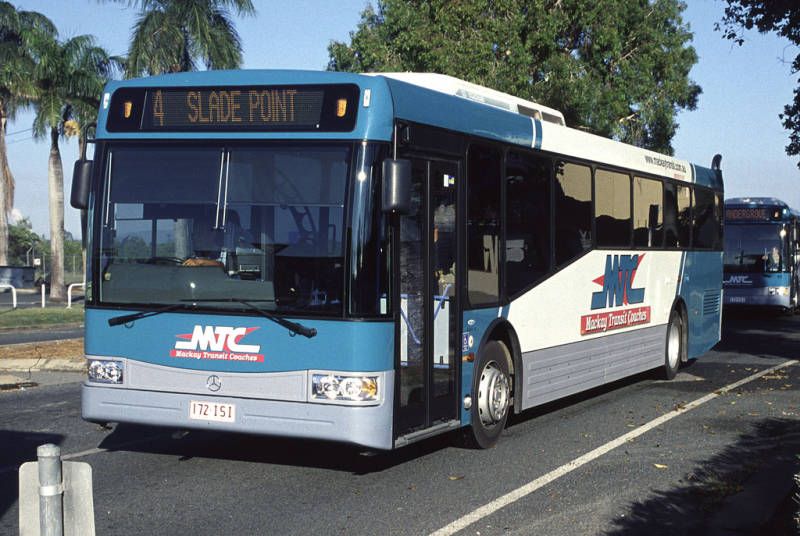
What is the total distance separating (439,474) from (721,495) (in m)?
2.19

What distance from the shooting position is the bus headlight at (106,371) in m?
8.75

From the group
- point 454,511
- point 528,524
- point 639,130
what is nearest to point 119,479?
point 454,511

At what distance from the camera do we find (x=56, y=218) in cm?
4356

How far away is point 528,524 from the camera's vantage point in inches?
292

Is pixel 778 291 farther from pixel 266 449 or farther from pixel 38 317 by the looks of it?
pixel 266 449

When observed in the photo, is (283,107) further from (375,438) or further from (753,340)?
(753,340)

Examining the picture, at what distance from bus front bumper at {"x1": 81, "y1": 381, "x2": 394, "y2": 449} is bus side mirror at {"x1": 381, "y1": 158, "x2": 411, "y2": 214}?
129 centimetres

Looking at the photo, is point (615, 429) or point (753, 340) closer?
point (615, 429)

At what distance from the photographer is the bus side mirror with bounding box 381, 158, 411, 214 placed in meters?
8.24

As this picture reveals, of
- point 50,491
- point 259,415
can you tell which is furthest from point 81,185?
point 50,491

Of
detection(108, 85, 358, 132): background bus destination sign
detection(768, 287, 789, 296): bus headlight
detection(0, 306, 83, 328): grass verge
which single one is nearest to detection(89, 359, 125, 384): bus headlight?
detection(108, 85, 358, 132): background bus destination sign

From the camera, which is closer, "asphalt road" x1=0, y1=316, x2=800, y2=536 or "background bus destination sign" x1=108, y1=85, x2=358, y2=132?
"asphalt road" x1=0, y1=316, x2=800, y2=536

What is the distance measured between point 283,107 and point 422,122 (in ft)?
3.84

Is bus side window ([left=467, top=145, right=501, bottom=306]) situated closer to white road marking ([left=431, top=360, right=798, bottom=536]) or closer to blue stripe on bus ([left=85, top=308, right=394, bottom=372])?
white road marking ([left=431, top=360, right=798, bottom=536])
